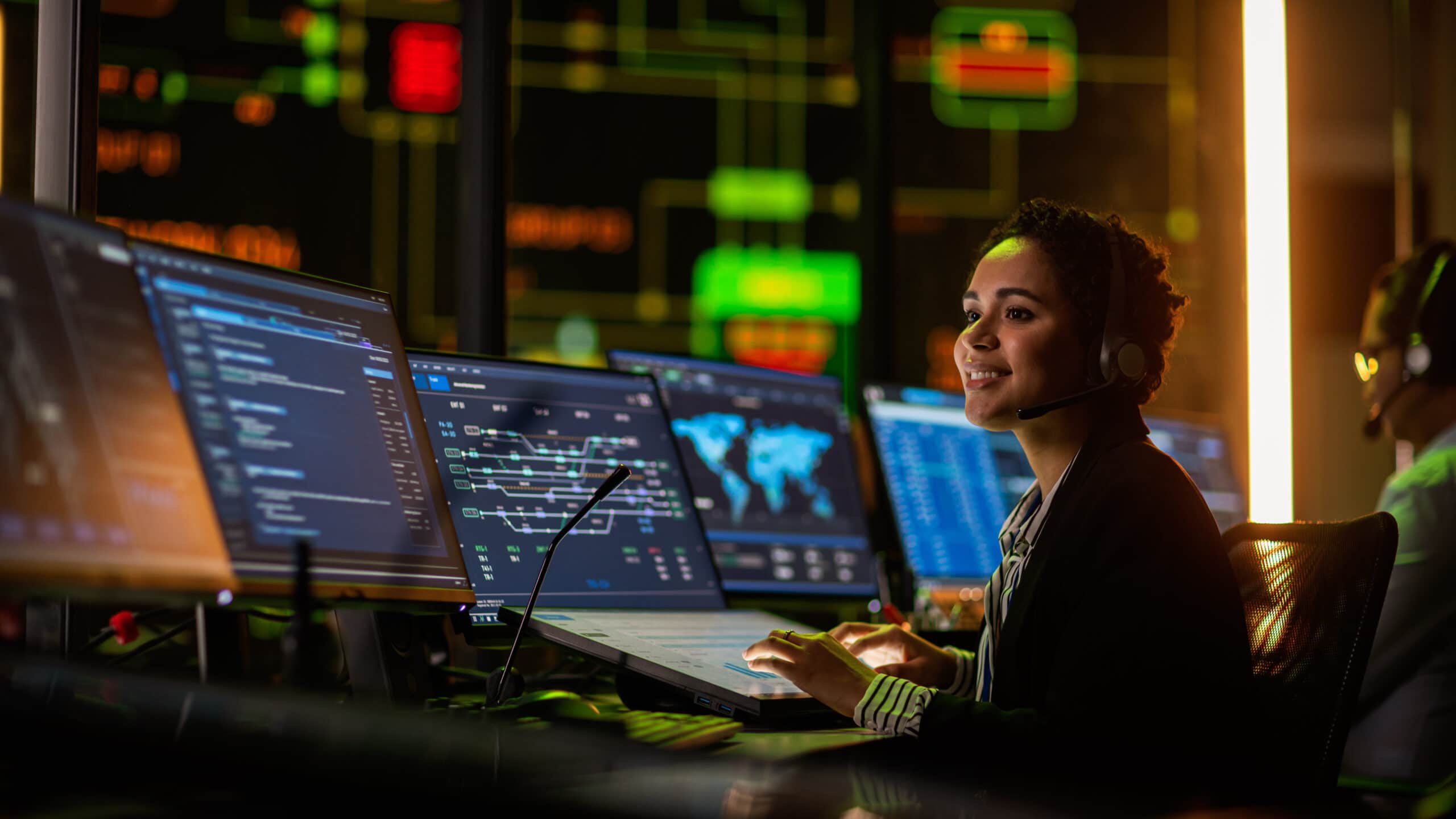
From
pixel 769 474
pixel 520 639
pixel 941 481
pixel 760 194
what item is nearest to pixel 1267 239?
pixel 941 481

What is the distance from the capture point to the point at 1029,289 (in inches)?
56.6

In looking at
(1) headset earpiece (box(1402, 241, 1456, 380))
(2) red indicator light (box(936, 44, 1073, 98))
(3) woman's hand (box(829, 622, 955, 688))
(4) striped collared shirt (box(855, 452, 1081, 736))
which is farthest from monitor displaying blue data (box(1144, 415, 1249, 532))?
(2) red indicator light (box(936, 44, 1073, 98))

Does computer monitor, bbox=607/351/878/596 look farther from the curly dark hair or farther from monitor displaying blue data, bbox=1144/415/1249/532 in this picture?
monitor displaying blue data, bbox=1144/415/1249/532

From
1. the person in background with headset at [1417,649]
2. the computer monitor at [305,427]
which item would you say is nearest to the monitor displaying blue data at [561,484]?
the computer monitor at [305,427]

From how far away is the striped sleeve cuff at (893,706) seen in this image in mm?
1156

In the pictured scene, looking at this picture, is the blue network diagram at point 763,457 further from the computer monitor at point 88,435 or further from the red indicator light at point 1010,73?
the red indicator light at point 1010,73

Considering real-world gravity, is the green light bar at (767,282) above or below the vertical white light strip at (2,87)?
below

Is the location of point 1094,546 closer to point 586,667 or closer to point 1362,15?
point 586,667

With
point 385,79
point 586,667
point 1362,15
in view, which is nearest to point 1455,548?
point 586,667

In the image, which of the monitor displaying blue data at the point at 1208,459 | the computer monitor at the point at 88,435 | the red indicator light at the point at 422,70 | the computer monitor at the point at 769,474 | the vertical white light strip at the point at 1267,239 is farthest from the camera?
the red indicator light at the point at 422,70

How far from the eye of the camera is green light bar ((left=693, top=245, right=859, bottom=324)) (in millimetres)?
5438

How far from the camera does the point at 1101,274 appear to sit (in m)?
1.43

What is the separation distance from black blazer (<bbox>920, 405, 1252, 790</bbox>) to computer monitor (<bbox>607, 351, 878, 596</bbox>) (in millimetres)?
680

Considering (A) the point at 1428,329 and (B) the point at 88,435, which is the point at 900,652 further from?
(A) the point at 1428,329
